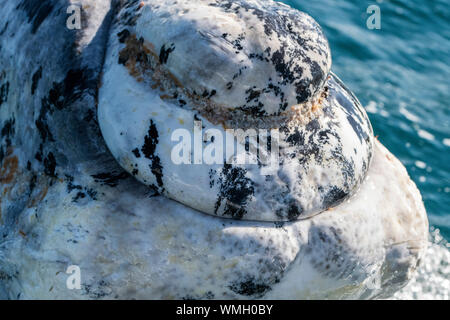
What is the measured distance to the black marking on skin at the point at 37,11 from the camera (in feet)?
9.90

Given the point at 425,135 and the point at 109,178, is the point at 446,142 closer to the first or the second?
the point at 425,135

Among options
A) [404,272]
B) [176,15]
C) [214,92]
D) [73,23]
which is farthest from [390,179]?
[73,23]

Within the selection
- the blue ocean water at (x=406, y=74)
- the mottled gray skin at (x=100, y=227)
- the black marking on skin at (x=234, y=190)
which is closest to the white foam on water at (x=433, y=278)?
the blue ocean water at (x=406, y=74)

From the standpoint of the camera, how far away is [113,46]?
9.36 ft

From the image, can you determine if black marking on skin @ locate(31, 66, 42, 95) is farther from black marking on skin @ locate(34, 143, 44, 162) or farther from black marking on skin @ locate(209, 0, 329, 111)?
black marking on skin @ locate(209, 0, 329, 111)

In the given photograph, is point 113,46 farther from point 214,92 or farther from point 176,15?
Result: point 214,92

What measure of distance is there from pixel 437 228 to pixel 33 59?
3.79 m

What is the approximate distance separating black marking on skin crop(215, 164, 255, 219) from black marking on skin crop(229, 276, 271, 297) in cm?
33

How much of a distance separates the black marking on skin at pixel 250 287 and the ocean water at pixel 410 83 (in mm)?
1802

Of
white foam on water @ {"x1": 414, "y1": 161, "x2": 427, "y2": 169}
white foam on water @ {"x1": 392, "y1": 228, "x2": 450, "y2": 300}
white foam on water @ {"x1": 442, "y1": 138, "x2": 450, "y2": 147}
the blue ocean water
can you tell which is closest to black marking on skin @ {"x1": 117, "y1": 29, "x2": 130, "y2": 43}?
white foam on water @ {"x1": 392, "y1": 228, "x2": 450, "y2": 300}

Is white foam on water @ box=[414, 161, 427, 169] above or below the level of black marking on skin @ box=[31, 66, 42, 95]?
below

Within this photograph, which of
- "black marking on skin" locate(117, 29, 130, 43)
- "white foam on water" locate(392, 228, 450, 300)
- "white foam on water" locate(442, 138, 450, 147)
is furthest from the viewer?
"white foam on water" locate(442, 138, 450, 147)

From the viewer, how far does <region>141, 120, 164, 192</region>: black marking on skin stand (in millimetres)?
2607

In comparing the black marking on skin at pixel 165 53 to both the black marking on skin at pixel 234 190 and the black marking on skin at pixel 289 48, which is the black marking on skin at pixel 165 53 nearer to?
the black marking on skin at pixel 289 48
